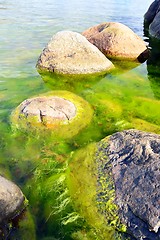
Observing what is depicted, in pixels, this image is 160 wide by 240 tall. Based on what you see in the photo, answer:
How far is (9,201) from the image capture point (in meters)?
3.41

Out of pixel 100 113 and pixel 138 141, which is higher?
pixel 138 141

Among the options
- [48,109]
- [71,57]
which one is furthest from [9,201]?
[71,57]

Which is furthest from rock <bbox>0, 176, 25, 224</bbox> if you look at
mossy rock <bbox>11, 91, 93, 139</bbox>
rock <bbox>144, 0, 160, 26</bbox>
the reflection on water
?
rock <bbox>144, 0, 160, 26</bbox>

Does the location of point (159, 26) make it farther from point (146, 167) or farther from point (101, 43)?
point (146, 167)

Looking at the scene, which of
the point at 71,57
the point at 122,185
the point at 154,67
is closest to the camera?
the point at 122,185

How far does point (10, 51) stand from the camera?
10.0 meters

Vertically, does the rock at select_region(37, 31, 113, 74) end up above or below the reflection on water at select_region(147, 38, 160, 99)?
above

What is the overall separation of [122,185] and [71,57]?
5.62 metres

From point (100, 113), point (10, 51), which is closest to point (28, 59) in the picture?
point (10, 51)

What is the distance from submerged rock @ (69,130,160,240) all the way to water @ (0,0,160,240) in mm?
147

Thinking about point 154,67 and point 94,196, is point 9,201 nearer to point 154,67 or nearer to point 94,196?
point 94,196

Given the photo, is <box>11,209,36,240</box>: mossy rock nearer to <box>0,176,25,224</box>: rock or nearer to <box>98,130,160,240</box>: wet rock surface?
<box>0,176,25,224</box>: rock

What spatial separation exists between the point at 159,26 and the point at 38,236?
44.9ft

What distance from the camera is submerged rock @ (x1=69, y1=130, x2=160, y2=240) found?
308 centimetres
